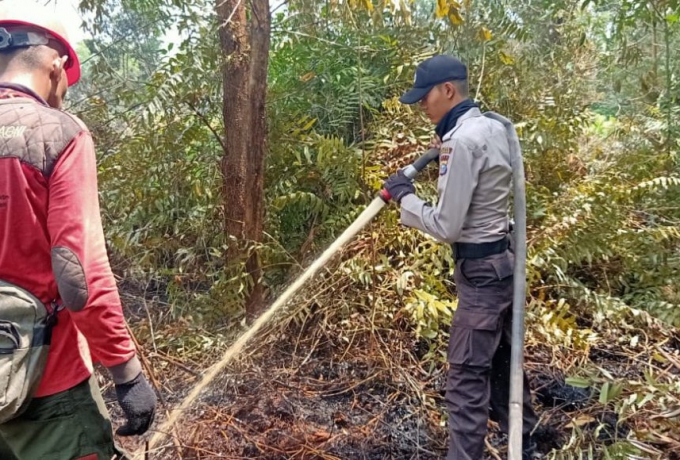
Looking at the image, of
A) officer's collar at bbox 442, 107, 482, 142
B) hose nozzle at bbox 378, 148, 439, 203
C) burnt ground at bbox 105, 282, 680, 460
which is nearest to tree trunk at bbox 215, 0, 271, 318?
burnt ground at bbox 105, 282, 680, 460

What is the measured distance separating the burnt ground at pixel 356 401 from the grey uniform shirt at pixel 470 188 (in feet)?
3.11

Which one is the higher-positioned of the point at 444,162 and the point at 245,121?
the point at 444,162

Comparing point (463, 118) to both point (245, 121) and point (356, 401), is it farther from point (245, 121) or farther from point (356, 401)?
point (356, 401)

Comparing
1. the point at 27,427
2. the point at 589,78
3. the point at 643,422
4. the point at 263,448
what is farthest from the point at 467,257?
the point at 589,78

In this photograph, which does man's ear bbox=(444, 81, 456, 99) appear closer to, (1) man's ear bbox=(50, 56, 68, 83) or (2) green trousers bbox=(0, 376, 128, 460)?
(1) man's ear bbox=(50, 56, 68, 83)

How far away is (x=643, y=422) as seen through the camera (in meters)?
2.59

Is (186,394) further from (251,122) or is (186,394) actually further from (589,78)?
(589,78)

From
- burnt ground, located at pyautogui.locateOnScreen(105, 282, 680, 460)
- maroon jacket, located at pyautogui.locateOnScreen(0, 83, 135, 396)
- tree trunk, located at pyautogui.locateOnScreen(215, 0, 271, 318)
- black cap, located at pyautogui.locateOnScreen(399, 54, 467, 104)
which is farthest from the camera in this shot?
tree trunk, located at pyautogui.locateOnScreen(215, 0, 271, 318)

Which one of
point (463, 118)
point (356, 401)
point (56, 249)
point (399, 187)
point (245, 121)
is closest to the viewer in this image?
point (56, 249)

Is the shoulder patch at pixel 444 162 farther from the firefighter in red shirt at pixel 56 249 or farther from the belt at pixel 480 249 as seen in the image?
the firefighter in red shirt at pixel 56 249

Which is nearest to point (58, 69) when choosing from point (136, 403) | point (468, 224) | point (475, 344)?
point (136, 403)

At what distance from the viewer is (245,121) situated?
358 cm

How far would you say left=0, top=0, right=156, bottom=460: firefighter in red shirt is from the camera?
1.53 metres

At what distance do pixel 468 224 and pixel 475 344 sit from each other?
0.57 metres
